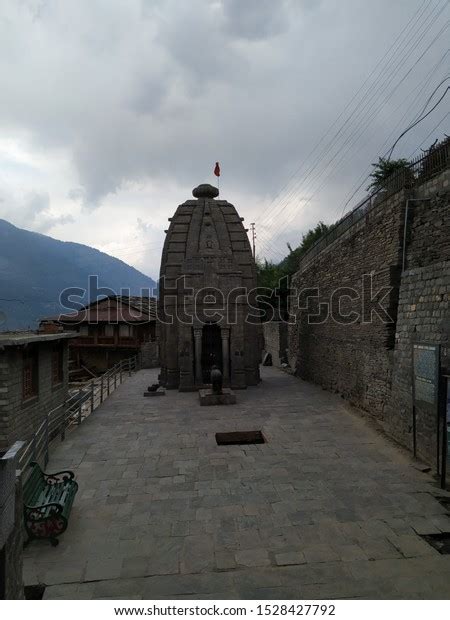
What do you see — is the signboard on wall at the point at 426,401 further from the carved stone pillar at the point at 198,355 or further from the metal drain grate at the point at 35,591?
the carved stone pillar at the point at 198,355

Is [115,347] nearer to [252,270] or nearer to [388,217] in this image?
[252,270]

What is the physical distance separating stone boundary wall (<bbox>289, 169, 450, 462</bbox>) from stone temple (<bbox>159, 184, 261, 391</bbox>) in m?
3.89

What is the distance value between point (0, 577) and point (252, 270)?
59.4 feet

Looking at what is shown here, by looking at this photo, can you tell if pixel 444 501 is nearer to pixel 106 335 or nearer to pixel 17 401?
pixel 17 401

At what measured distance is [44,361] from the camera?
38.1ft

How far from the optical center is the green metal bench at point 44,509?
553 centimetres

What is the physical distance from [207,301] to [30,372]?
9.30 metres

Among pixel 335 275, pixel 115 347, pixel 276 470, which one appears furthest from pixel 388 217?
pixel 115 347

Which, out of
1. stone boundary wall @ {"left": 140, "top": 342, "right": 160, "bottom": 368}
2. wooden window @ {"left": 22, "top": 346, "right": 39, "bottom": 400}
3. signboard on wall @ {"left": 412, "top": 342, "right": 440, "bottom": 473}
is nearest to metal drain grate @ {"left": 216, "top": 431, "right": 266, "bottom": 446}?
signboard on wall @ {"left": 412, "top": 342, "right": 440, "bottom": 473}

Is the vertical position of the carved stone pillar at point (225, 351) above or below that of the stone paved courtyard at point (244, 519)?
above

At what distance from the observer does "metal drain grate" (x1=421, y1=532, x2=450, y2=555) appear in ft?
17.6

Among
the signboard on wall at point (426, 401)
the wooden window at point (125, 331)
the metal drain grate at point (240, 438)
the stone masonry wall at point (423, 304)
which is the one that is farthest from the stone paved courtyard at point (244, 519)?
the wooden window at point (125, 331)

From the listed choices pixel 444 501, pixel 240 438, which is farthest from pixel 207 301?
pixel 444 501

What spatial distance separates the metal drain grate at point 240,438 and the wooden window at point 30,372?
5.22 meters
